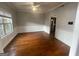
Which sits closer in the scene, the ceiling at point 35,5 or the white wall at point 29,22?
the ceiling at point 35,5

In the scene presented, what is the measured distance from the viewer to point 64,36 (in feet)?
12.9

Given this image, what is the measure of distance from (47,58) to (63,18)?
379 centimetres

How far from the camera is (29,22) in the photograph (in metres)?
6.15

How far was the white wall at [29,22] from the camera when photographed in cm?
560

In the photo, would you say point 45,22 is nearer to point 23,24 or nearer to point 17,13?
point 23,24

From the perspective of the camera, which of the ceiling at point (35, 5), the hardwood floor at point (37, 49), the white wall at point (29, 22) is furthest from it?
the white wall at point (29, 22)

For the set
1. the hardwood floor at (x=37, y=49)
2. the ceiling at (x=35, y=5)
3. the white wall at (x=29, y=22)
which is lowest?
the hardwood floor at (x=37, y=49)

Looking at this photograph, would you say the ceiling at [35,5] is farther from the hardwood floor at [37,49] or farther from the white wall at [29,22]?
the hardwood floor at [37,49]

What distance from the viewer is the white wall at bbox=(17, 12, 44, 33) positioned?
560cm

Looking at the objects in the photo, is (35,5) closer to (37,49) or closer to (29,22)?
(37,49)

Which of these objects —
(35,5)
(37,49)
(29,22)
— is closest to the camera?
(35,5)

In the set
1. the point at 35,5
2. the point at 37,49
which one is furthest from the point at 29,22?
the point at 37,49

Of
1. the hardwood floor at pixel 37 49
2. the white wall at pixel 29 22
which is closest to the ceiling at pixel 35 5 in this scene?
the white wall at pixel 29 22

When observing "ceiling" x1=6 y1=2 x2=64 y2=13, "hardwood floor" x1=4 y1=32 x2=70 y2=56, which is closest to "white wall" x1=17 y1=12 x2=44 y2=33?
"ceiling" x1=6 y1=2 x2=64 y2=13
